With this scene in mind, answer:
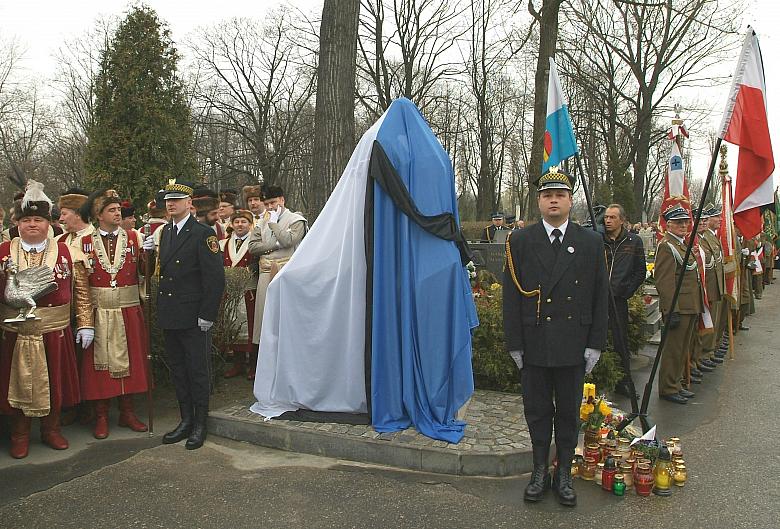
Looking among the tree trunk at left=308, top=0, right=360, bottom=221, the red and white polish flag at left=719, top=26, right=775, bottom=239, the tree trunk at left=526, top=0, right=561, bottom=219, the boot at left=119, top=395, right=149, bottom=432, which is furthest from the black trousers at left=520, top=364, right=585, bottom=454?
the tree trunk at left=526, top=0, right=561, bottom=219

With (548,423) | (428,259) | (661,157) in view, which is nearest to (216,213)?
(428,259)

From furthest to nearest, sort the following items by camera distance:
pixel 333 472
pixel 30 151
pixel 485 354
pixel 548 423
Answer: pixel 30 151, pixel 485 354, pixel 333 472, pixel 548 423

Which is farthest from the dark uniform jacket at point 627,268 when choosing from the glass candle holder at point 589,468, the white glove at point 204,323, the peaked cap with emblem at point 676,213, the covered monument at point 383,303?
the white glove at point 204,323

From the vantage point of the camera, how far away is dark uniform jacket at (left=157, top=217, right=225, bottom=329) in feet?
16.6

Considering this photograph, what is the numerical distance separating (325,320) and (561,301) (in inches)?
83.5

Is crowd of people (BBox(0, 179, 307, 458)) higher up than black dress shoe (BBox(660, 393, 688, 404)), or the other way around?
crowd of people (BBox(0, 179, 307, 458))

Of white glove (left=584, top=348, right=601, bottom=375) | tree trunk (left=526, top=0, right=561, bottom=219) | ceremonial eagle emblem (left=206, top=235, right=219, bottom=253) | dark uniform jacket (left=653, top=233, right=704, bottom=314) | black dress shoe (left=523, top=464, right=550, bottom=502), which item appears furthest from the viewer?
tree trunk (left=526, top=0, right=561, bottom=219)

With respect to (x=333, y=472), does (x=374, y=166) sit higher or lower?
higher

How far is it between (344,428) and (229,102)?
33679mm

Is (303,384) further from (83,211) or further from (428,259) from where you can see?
(83,211)

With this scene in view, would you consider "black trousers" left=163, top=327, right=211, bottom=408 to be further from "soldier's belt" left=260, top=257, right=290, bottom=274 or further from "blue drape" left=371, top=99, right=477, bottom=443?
"soldier's belt" left=260, top=257, right=290, bottom=274

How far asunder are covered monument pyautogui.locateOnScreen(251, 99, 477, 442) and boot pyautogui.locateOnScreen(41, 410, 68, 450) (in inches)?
A: 63.9

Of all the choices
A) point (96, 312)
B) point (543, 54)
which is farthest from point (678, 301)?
point (543, 54)

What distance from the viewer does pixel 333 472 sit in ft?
14.8
